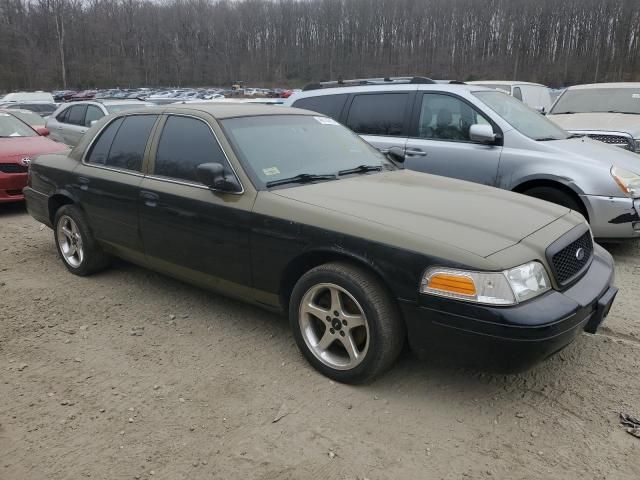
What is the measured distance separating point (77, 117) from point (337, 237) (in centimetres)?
1048

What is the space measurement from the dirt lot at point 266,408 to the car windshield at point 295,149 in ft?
3.88

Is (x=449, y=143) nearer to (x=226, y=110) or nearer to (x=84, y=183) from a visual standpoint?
(x=226, y=110)

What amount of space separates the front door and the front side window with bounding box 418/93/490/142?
3.13m

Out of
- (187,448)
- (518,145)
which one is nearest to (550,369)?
(187,448)

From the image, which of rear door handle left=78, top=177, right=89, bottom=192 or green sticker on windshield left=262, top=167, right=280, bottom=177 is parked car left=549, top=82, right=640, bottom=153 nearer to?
green sticker on windshield left=262, top=167, right=280, bottom=177

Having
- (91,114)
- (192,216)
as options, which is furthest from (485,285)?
(91,114)

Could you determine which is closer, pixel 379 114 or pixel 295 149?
pixel 295 149

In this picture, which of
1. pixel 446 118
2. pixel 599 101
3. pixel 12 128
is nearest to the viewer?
pixel 446 118

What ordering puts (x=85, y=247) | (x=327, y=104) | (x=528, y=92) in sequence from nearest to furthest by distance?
(x=85, y=247) < (x=327, y=104) < (x=528, y=92)

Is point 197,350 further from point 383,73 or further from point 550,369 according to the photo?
point 383,73

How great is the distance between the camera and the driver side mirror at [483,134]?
548 cm

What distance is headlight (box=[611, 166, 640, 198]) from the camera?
5.01 meters

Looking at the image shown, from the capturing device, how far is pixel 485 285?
2564 millimetres

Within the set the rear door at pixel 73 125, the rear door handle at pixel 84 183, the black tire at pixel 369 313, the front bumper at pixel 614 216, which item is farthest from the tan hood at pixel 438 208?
the rear door at pixel 73 125
